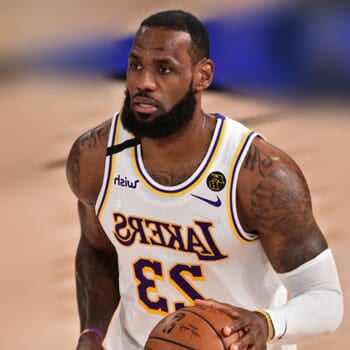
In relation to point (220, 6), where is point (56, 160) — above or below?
below

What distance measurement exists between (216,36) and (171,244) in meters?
4.53

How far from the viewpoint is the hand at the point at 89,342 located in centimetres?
363

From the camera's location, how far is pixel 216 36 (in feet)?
25.6

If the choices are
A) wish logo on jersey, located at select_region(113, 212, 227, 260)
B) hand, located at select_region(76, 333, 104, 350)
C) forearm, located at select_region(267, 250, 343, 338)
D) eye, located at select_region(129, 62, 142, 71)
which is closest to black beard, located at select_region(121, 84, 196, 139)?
eye, located at select_region(129, 62, 142, 71)

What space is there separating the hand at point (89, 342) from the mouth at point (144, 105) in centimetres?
92

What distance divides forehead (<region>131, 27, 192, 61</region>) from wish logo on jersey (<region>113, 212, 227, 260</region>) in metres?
0.60

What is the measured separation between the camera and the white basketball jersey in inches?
135

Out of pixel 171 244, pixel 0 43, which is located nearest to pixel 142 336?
pixel 171 244

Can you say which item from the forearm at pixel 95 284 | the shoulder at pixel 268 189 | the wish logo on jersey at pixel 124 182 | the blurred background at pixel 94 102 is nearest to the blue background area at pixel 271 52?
the blurred background at pixel 94 102

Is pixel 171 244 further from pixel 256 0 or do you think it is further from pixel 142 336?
pixel 256 0

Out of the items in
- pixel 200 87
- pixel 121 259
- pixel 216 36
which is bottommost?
pixel 121 259

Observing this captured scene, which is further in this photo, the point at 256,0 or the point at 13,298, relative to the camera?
the point at 256,0

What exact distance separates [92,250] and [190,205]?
0.65 m

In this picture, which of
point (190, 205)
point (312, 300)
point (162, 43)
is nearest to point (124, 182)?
point (190, 205)
